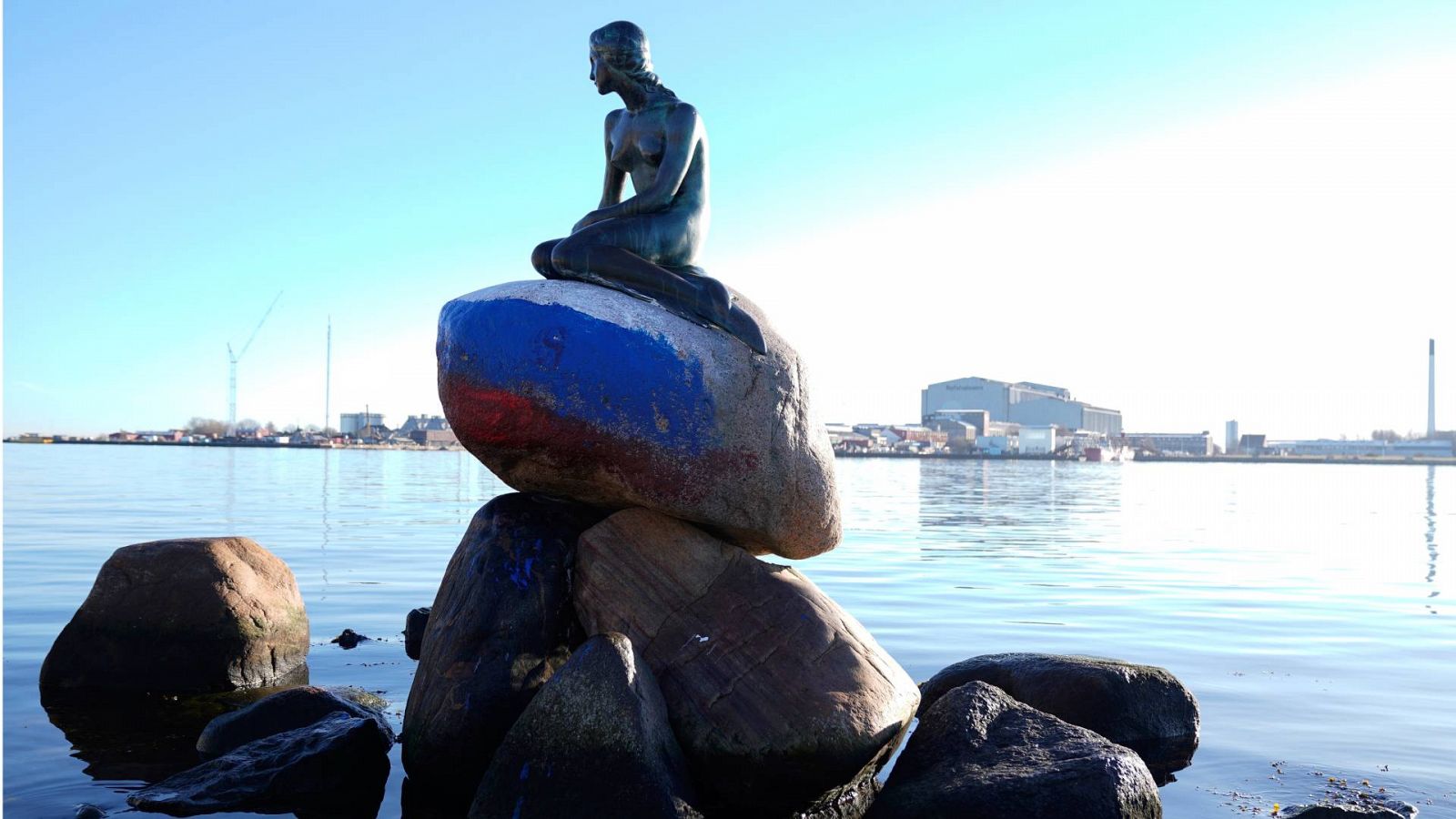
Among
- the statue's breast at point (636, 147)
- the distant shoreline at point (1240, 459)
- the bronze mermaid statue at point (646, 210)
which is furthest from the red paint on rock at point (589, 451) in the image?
the distant shoreline at point (1240, 459)

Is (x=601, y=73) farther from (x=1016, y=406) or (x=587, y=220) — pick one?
(x=1016, y=406)

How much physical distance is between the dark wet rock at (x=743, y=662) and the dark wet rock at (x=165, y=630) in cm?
428

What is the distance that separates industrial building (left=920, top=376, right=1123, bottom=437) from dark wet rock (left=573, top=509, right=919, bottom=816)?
560 feet

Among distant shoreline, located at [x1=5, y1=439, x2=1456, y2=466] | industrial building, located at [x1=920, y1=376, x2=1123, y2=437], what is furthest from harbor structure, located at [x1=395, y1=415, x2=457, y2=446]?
industrial building, located at [x1=920, y1=376, x2=1123, y2=437]

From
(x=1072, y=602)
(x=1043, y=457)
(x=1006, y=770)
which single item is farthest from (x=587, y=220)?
(x=1043, y=457)

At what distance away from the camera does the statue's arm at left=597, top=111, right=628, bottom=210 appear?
9609mm

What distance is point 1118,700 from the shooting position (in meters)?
9.16

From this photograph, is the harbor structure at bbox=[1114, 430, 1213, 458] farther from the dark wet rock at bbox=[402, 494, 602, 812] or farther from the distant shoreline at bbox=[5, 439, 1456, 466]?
the dark wet rock at bbox=[402, 494, 602, 812]

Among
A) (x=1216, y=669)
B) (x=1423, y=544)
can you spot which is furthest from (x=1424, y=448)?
(x=1216, y=669)

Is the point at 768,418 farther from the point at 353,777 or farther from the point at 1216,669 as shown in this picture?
the point at 1216,669

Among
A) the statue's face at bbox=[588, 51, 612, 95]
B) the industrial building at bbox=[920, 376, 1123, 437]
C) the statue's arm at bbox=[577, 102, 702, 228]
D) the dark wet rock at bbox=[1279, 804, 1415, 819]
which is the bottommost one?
the dark wet rock at bbox=[1279, 804, 1415, 819]

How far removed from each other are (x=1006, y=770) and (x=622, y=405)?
342 centimetres

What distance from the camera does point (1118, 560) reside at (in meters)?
22.4

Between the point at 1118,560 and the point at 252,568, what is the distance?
54.8 feet
